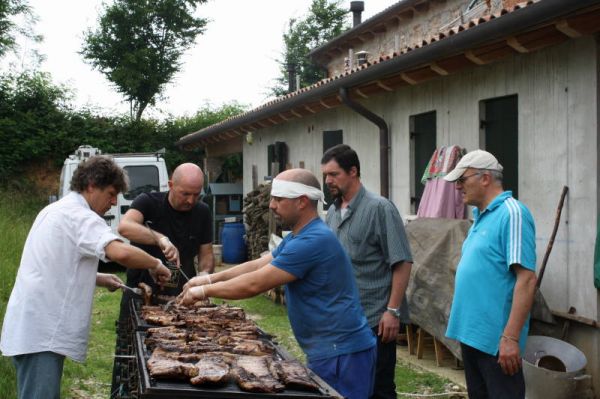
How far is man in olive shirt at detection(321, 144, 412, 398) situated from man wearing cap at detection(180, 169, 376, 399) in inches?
39.2

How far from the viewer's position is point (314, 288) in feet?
13.3

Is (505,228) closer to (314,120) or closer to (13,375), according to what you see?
(13,375)

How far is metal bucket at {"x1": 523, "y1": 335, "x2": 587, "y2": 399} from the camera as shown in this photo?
21.0 ft

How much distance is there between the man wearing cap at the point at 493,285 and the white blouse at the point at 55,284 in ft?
6.83

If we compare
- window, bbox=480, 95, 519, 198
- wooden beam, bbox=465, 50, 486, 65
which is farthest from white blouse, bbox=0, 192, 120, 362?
window, bbox=480, 95, 519, 198

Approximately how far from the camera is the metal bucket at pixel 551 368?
6398mm

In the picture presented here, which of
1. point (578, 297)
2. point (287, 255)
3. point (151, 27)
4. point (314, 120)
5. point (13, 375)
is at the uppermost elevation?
point (151, 27)

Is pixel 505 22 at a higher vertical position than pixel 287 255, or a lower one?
higher

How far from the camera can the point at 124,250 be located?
14.0ft

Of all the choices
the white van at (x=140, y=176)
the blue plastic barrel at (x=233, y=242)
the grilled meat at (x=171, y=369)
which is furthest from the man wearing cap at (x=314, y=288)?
the blue plastic barrel at (x=233, y=242)

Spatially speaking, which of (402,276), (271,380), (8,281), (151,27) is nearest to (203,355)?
(271,380)

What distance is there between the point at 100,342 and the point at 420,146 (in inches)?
195

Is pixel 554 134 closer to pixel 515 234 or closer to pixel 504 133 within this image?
pixel 504 133

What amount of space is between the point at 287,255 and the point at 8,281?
7963mm
